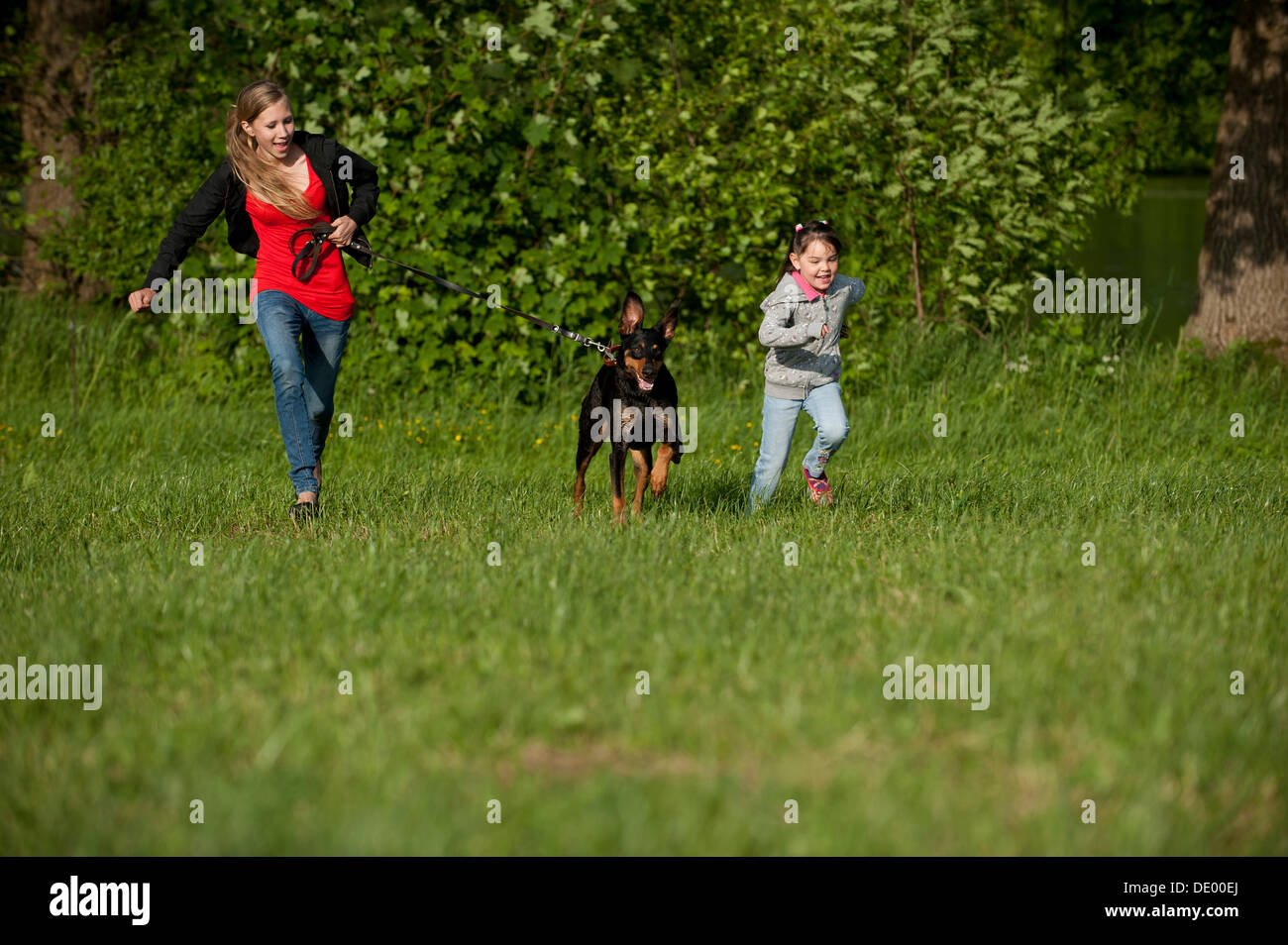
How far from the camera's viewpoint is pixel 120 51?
12.9 metres

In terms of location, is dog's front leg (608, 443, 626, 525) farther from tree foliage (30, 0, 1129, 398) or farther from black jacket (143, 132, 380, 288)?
tree foliage (30, 0, 1129, 398)

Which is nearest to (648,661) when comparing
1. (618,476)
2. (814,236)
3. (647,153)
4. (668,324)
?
(618,476)

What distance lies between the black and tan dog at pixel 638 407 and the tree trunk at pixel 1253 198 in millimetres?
6674

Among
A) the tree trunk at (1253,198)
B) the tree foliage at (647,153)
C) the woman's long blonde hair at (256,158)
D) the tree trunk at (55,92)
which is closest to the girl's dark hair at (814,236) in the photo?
the woman's long blonde hair at (256,158)

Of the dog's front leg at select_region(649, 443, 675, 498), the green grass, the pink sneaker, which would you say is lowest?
the green grass

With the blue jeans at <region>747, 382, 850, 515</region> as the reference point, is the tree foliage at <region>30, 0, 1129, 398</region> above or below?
above

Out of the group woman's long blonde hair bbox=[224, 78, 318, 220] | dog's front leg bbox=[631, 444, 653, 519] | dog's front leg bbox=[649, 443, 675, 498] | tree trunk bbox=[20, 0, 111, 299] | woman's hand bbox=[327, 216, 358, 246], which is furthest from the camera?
tree trunk bbox=[20, 0, 111, 299]

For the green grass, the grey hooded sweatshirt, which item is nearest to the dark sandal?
the green grass

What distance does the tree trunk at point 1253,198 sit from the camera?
10.9m

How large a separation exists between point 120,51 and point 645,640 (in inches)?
451

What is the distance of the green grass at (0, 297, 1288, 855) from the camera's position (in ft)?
10.2

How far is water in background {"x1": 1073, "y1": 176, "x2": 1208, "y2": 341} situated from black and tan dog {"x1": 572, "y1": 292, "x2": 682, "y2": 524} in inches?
253
